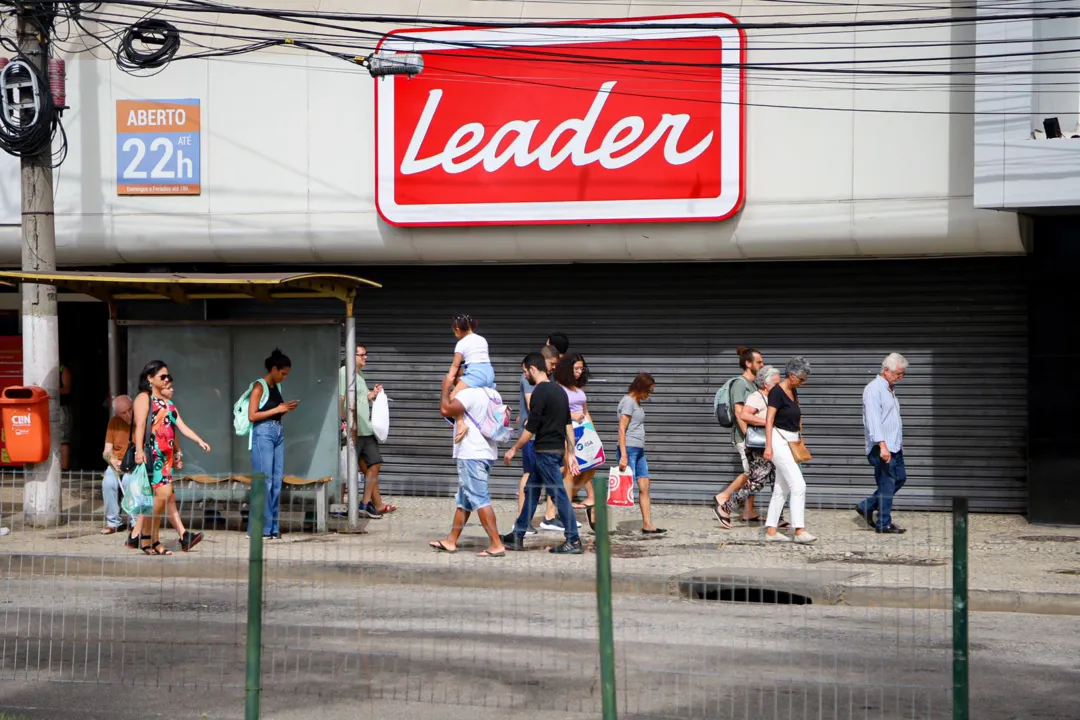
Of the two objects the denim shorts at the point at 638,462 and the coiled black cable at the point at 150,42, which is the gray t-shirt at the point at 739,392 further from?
the coiled black cable at the point at 150,42

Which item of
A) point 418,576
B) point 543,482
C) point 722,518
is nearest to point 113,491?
point 543,482

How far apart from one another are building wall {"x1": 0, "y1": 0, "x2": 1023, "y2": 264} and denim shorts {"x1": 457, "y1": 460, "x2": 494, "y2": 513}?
4286 millimetres

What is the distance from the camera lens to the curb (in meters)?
5.93

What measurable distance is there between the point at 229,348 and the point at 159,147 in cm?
299

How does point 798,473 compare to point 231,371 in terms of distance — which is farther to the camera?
point 231,371

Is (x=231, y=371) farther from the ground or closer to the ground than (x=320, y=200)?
closer to the ground

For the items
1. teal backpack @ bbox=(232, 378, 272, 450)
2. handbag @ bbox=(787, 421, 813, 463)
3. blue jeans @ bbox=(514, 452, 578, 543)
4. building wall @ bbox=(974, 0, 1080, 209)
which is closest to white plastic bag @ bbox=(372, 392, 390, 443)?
teal backpack @ bbox=(232, 378, 272, 450)

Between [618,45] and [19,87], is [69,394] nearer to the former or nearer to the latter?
[19,87]

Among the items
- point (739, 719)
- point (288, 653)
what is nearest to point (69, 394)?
point (288, 653)

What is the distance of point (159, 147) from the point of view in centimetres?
1540

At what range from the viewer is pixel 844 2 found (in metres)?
13.9

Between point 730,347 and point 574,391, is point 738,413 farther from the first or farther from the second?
point 730,347

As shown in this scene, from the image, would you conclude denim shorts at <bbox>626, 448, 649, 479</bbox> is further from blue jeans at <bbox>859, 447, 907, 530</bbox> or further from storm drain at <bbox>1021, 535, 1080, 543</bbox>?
storm drain at <bbox>1021, 535, 1080, 543</bbox>

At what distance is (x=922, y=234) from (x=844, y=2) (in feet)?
8.55
